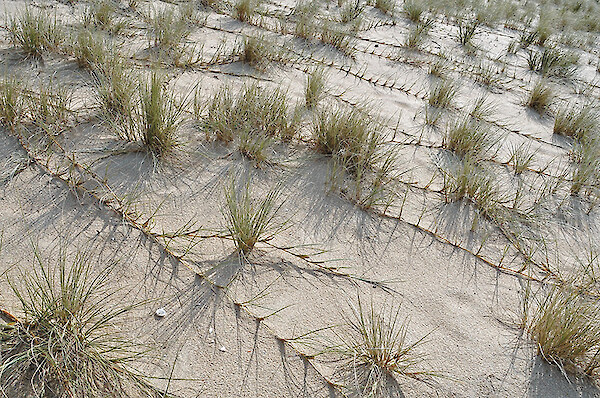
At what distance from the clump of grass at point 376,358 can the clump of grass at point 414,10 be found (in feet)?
16.9

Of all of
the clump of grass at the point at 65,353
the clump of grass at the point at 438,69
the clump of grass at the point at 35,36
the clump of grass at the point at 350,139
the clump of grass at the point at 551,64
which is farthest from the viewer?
the clump of grass at the point at 551,64

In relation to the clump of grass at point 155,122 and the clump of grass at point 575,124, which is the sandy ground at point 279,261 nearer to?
the clump of grass at point 155,122

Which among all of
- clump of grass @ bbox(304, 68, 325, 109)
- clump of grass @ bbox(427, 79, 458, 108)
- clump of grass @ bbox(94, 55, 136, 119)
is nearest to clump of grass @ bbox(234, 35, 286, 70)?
clump of grass @ bbox(304, 68, 325, 109)

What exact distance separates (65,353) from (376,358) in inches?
42.5

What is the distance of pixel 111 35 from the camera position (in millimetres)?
3820

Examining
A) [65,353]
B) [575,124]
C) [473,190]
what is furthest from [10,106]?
[575,124]

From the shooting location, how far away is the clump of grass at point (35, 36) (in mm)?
3146

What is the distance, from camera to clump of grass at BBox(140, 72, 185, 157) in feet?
8.00

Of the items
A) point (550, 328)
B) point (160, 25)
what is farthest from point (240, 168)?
point (160, 25)

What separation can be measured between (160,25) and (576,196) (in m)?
3.51

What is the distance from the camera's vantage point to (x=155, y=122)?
2.46 meters

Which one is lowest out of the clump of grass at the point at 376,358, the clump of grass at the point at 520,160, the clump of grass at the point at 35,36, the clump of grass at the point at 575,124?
the clump of grass at the point at 376,358

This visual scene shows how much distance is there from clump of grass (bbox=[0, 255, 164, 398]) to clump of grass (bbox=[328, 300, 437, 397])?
2.26 feet

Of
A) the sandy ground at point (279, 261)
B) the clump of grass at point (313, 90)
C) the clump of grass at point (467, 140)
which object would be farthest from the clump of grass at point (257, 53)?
the clump of grass at point (467, 140)
